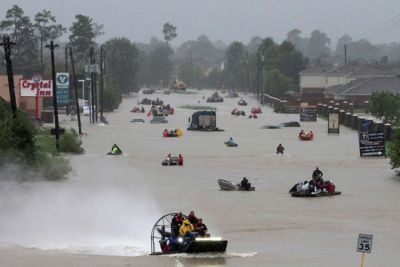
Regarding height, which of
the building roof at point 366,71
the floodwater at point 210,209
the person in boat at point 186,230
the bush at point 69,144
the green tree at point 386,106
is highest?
the building roof at point 366,71

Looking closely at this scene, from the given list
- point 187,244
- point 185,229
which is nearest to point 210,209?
point 185,229

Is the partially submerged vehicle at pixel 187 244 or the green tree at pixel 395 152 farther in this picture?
the green tree at pixel 395 152

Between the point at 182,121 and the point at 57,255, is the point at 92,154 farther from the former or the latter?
the point at 182,121

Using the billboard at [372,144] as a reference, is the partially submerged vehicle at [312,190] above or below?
below

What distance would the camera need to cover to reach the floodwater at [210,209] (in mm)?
31938

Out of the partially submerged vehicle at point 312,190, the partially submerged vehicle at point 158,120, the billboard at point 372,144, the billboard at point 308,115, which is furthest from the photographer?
the billboard at point 308,115

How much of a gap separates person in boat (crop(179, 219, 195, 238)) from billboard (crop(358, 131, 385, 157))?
129ft

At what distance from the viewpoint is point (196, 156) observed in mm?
71250

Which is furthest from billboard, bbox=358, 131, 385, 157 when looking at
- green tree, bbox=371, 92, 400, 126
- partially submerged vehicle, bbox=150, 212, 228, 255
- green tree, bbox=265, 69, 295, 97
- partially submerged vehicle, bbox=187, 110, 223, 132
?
green tree, bbox=265, 69, 295, 97

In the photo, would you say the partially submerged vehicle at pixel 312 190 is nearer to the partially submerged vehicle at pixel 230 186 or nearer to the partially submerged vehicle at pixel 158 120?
the partially submerged vehicle at pixel 230 186

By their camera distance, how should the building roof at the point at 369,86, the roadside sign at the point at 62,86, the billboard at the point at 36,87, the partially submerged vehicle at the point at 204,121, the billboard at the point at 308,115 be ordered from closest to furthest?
the billboard at the point at 36,87
the roadside sign at the point at 62,86
the partially submerged vehicle at the point at 204,121
the billboard at the point at 308,115
the building roof at the point at 369,86

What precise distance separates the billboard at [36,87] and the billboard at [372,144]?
33857mm

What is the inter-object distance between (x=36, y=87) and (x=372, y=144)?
34.9m

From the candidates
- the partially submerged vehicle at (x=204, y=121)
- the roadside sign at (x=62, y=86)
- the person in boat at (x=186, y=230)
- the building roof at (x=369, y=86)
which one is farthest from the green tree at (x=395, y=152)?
the building roof at (x=369, y=86)
